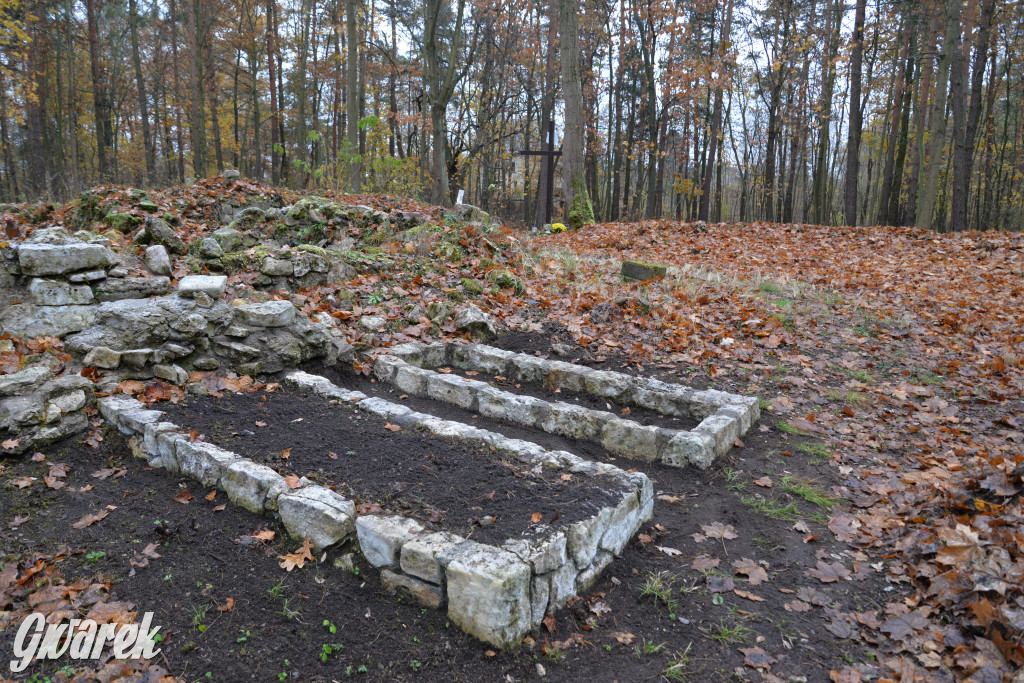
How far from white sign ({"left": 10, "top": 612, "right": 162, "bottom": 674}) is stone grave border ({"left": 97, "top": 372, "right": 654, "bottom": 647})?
2.81 feet

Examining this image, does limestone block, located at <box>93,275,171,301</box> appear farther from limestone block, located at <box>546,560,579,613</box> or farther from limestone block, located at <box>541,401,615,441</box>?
limestone block, located at <box>546,560,579,613</box>

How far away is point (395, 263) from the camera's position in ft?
26.4

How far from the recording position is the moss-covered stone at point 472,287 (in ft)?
25.3

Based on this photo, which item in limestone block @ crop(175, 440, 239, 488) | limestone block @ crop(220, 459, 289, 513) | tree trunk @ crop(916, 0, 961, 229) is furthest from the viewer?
tree trunk @ crop(916, 0, 961, 229)

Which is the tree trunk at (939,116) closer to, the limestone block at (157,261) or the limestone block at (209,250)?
the limestone block at (209,250)

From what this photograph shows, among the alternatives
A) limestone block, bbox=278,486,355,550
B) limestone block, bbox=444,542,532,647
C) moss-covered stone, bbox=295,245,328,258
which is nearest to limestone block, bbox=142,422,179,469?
limestone block, bbox=278,486,355,550

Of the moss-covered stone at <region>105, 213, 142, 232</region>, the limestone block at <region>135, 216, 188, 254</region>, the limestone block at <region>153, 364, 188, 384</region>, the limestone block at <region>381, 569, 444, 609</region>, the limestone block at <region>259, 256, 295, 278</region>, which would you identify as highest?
the moss-covered stone at <region>105, 213, 142, 232</region>

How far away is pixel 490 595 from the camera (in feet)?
8.55

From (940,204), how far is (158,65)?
33393mm

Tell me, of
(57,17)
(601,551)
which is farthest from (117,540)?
(57,17)

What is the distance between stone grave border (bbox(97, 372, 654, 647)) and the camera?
105 inches

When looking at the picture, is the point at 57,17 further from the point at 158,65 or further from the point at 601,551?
the point at 601,551

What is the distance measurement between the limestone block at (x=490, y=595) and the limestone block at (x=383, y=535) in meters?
0.35

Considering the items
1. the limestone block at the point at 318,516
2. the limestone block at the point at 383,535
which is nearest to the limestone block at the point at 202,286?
the limestone block at the point at 318,516
